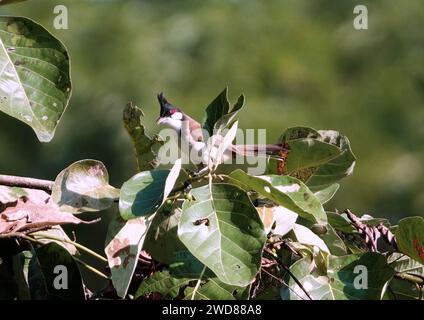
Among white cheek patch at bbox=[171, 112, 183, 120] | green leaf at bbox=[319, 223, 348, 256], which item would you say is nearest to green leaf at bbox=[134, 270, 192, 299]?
→ green leaf at bbox=[319, 223, 348, 256]

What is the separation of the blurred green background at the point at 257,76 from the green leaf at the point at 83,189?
273 centimetres

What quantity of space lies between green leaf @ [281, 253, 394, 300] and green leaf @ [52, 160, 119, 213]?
25 cm

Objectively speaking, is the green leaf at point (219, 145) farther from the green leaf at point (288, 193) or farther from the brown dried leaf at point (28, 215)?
the brown dried leaf at point (28, 215)

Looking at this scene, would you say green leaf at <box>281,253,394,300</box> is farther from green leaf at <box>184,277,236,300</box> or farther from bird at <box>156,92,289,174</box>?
bird at <box>156,92,289,174</box>

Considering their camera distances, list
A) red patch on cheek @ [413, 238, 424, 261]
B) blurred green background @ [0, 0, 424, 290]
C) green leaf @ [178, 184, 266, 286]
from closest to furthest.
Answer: green leaf @ [178, 184, 266, 286] → red patch on cheek @ [413, 238, 424, 261] → blurred green background @ [0, 0, 424, 290]

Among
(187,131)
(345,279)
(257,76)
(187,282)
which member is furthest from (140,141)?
(257,76)

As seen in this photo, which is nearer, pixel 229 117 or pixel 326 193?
pixel 229 117

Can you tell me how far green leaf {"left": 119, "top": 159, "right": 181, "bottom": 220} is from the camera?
34.0 inches

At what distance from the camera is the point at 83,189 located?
0.94 meters

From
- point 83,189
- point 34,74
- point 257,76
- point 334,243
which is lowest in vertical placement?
point 257,76

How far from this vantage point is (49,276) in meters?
0.98

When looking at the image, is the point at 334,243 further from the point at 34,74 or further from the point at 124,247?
the point at 34,74

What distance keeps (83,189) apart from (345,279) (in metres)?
0.34

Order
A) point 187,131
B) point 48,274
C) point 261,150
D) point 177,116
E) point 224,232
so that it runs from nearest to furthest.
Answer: point 224,232 → point 48,274 → point 261,150 → point 187,131 → point 177,116
